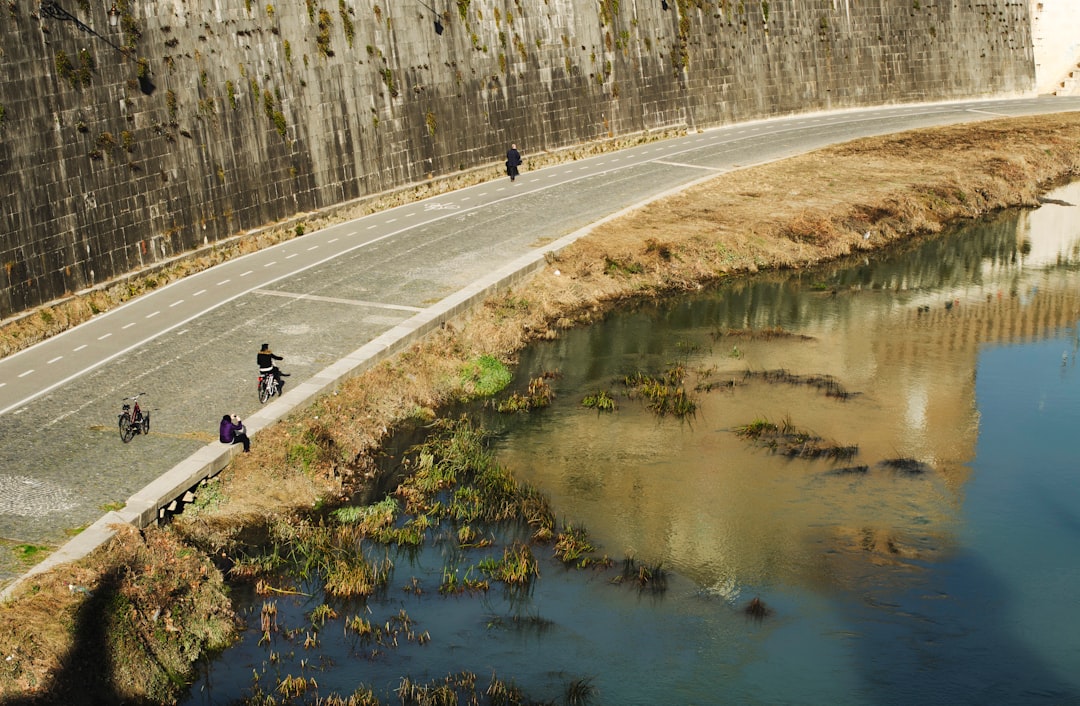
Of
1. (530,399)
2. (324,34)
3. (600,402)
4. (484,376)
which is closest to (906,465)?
(600,402)

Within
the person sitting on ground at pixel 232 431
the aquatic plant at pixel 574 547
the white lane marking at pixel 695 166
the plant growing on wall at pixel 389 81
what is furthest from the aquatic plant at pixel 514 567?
the white lane marking at pixel 695 166

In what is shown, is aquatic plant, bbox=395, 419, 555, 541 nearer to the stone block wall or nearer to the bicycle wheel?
the bicycle wheel

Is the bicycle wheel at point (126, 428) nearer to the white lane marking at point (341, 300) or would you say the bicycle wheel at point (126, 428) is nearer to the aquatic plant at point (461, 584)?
the aquatic plant at point (461, 584)

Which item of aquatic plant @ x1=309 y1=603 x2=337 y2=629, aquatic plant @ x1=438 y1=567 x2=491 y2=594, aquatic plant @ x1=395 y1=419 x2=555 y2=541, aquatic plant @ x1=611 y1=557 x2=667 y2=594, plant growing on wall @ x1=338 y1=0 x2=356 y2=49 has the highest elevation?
plant growing on wall @ x1=338 y1=0 x2=356 y2=49

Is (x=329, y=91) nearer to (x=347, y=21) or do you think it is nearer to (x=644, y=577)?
(x=347, y=21)

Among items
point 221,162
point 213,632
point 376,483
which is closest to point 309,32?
point 221,162

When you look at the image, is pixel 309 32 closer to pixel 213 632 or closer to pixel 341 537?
pixel 341 537

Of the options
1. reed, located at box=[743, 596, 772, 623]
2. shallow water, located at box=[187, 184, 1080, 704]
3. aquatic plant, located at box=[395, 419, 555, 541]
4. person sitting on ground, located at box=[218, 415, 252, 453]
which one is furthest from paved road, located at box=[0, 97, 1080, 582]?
reed, located at box=[743, 596, 772, 623]
